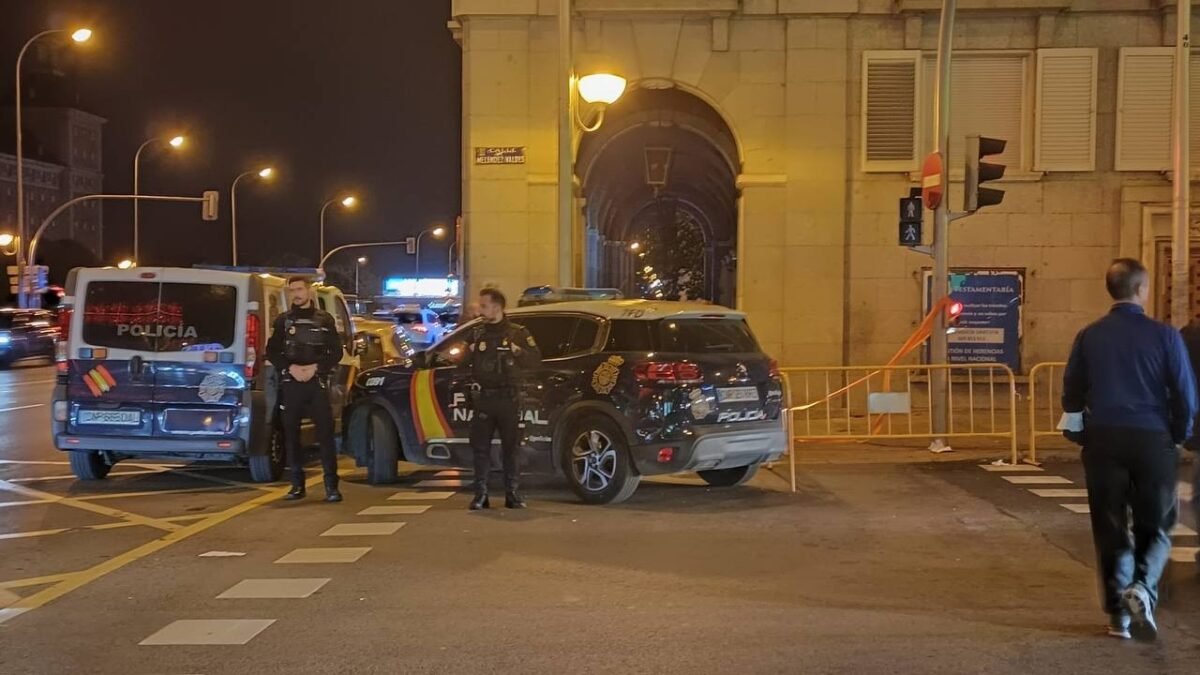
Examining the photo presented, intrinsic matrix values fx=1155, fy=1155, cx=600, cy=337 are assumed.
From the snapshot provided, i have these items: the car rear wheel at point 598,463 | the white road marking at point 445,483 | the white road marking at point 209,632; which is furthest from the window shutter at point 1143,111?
the white road marking at point 209,632

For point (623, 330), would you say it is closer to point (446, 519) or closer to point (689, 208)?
point (446, 519)

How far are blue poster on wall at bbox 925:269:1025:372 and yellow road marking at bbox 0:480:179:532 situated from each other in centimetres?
1151

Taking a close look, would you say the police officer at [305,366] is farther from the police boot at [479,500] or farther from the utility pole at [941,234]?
the utility pole at [941,234]

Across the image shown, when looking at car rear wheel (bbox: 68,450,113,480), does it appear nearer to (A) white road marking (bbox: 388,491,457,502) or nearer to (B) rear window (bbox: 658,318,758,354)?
(A) white road marking (bbox: 388,491,457,502)

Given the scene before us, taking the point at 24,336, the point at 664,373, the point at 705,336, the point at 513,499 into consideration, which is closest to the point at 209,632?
the point at 513,499

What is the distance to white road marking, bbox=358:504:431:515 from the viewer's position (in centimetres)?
924

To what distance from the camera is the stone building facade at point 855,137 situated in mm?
16484

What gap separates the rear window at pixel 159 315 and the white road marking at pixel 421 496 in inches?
78.8

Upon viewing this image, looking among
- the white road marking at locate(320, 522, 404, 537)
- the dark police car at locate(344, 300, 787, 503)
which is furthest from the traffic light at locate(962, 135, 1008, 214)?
the white road marking at locate(320, 522, 404, 537)

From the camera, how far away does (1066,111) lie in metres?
16.5

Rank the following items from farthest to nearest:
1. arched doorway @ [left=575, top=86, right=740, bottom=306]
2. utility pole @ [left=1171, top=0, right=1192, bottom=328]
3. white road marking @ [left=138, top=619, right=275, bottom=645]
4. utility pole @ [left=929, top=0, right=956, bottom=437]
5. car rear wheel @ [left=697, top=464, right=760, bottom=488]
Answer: arched doorway @ [left=575, top=86, right=740, bottom=306], utility pole @ [left=1171, top=0, right=1192, bottom=328], utility pole @ [left=929, top=0, right=956, bottom=437], car rear wheel @ [left=697, top=464, right=760, bottom=488], white road marking @ [left=138, top=619, right=275, bottom=645]

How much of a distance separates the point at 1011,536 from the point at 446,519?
417 cm

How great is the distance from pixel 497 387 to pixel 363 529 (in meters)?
1.48

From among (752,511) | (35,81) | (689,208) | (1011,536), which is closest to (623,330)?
(752,511)
